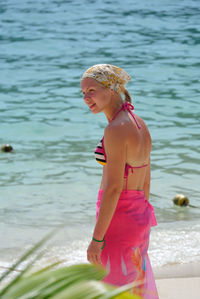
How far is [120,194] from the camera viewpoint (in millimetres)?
2916

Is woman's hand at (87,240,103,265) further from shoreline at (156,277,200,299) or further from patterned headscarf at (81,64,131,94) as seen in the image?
shoreline at (156,277,200,299)

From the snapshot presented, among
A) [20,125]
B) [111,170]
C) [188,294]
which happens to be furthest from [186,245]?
[20,125]

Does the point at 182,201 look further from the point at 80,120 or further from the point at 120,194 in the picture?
the point at 80,120

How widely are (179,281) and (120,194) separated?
4.96 ft

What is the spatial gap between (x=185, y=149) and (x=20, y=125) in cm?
341

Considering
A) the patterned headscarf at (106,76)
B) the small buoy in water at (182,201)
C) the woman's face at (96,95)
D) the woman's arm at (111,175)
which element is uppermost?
the patterned headscarf at (106,76)

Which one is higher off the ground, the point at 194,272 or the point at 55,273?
the point at 55,273

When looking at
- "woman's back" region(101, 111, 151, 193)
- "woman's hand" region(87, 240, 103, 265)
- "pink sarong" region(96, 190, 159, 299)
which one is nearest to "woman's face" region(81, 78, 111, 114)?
"woman's back" region(101, 111, 151, 193)

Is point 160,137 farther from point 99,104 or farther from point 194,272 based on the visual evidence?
point 99,104

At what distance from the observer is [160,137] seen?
9.38 metres

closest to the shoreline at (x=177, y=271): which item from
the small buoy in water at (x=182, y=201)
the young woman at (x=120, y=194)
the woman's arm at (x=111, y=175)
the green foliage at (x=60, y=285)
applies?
the young woman at (x=120, y=194)

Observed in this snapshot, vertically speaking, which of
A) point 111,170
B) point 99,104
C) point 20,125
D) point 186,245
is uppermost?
point 99,104

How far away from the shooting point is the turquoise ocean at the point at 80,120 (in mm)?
5609

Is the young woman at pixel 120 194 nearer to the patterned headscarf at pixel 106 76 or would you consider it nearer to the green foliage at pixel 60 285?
the patterned headscarf at pixel 106 76
